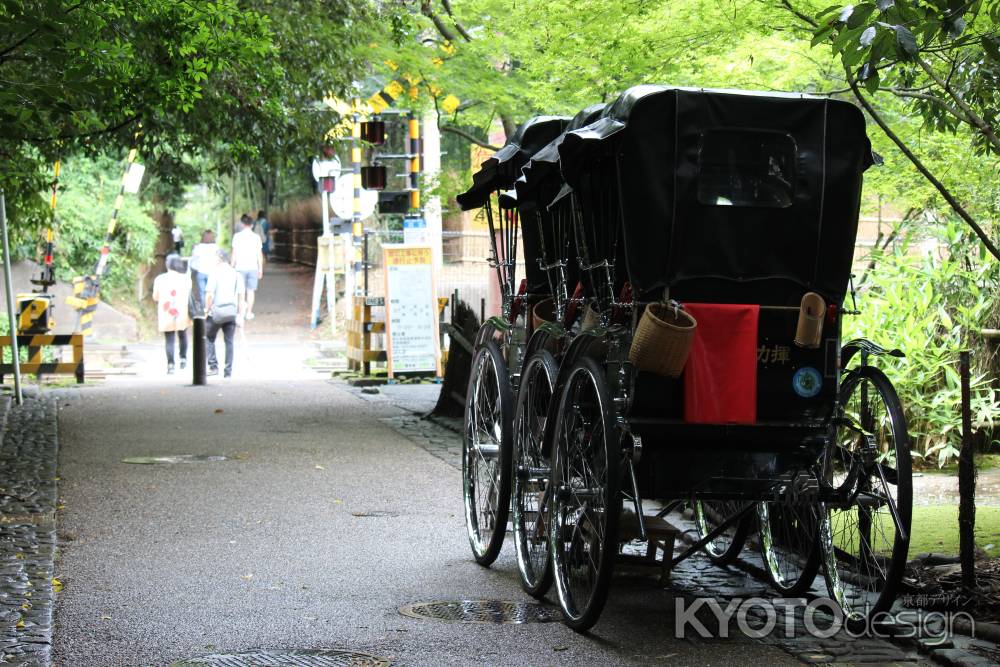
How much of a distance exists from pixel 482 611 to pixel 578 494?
0.92 meters

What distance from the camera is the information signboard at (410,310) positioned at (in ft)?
71.4

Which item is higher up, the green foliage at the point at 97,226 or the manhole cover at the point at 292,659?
the green foliage at the point at 97,226

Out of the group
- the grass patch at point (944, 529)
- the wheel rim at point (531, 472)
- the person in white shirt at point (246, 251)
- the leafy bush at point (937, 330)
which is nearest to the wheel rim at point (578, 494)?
the wheel rim at point (531, 472)

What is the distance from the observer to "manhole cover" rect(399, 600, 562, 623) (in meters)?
6.61

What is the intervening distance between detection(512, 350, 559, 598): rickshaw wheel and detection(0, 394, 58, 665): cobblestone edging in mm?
2424

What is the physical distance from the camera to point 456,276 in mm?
36219

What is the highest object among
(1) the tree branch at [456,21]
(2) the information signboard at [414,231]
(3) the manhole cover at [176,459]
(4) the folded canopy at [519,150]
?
(1) the tree branch at [456,21]

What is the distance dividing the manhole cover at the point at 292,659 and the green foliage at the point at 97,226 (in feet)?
104

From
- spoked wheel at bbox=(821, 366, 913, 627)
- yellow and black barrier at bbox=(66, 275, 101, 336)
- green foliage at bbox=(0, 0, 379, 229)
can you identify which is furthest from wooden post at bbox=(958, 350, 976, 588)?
yellow and black barrier at bbox=(66, 275, 101, 336)

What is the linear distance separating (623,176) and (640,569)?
7.48 ft

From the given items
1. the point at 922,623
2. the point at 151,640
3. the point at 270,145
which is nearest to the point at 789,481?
the point at 922,623

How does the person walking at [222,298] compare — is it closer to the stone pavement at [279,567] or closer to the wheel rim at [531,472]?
the stone pavement at [279,567]

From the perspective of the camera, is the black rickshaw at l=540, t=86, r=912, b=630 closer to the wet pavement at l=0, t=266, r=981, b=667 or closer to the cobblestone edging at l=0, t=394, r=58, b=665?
the wet pavement at l=0, t=266, r=981, b=667

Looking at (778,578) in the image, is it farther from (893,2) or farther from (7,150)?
(7,150)
